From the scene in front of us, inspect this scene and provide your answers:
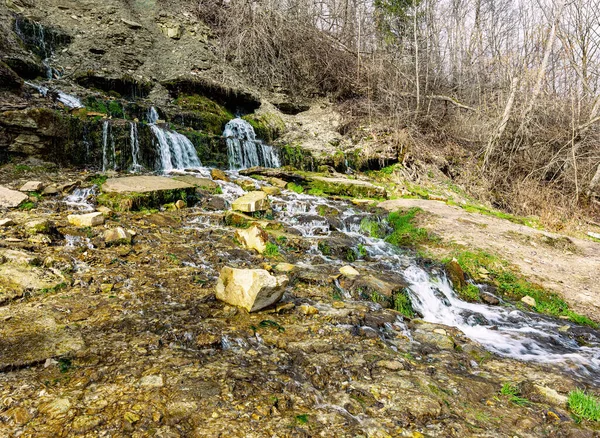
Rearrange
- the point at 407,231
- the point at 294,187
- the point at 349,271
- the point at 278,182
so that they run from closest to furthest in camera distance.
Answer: the point at 349,271, the point at 407,231, the point at 294,187, the point at 278,182

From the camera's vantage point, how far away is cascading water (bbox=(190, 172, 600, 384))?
3277 millimetres

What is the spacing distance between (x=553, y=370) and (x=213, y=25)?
18.4m

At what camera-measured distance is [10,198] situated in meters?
5.20

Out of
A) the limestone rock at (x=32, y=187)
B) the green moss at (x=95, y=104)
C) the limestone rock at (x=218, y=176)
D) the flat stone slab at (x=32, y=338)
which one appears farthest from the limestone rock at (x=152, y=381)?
the green moss at (x=95, y=104)

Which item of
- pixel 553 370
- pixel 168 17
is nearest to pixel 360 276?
pixel 553 370

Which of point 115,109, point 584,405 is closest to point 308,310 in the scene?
point 584,405

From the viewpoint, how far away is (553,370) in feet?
9.64

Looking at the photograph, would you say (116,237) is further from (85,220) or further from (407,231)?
(407,231)

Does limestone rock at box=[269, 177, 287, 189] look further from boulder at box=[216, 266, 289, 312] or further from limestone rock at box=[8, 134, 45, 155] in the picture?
boulder at box=[216, 266, 289, 312]

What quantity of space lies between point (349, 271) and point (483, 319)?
168 cm

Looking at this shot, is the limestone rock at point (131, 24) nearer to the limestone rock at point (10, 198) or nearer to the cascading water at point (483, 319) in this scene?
the limestone rock at point (10, 198)

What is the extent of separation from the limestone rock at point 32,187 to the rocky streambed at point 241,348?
0.93m

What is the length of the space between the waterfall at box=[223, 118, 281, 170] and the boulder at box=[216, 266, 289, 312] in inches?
301

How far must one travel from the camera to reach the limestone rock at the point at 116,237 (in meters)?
4.25
